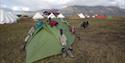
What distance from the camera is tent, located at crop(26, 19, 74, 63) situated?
15.5m

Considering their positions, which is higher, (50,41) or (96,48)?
(50,41)

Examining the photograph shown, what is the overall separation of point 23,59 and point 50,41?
6.74 feet

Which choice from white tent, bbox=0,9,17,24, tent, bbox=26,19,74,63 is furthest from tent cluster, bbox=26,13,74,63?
white tent, bbox=0,9,17,24

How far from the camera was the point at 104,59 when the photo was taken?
15.5 meters

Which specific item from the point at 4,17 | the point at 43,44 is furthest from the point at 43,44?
the point at 4,17

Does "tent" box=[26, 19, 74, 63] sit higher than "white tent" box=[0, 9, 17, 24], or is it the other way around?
"tent" box=[26, 19, 74, 63]

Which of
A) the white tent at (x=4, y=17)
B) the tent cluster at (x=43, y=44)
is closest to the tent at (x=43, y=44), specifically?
the tent cluster at (x=43, y=44)

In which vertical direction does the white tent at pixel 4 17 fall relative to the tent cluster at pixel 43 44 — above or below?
below

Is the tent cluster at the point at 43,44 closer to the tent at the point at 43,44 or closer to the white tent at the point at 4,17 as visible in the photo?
the tent at the point at 43,44

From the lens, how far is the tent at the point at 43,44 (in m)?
15.5

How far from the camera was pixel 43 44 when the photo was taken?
16062 millimetres

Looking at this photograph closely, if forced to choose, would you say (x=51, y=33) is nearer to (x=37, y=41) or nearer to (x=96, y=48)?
(x=37, y=41)

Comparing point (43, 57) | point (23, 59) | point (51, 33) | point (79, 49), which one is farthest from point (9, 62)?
point (79, 49)

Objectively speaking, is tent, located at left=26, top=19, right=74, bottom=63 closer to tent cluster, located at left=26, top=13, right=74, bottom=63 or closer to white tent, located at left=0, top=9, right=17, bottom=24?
tent cluster, located at left=26, top=13, right=74, bottom=63
